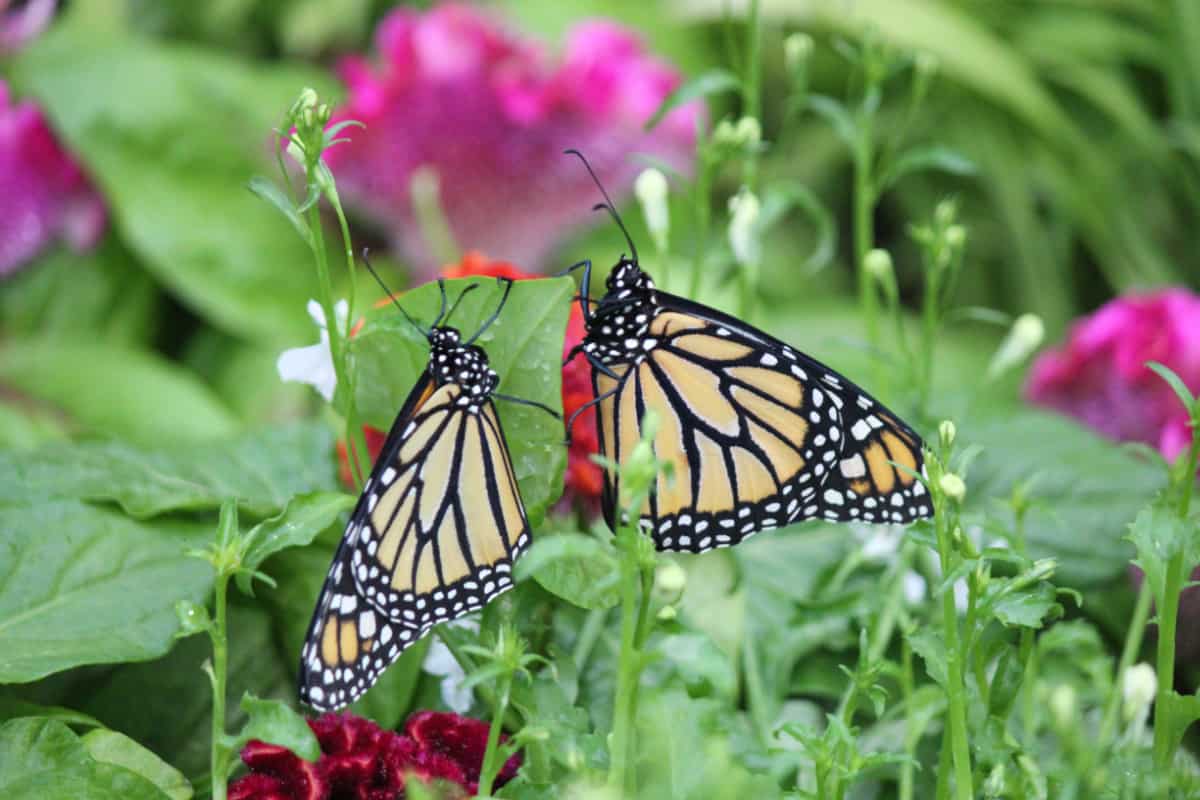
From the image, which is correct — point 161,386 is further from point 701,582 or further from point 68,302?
point 701,582

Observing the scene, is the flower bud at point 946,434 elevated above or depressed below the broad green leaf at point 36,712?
above

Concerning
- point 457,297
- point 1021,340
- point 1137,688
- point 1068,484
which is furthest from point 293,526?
point 1068,484

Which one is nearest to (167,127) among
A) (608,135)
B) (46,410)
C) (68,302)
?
(68,302)

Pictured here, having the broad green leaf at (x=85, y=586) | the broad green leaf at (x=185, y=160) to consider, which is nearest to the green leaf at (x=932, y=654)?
the broad green leaf at (x=85, y=586)

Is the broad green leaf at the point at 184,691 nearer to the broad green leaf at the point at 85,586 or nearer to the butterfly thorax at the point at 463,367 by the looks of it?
the broad green leaf at the point at 85,586

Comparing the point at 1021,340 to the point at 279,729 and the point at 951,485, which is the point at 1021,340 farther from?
the point at 279,729

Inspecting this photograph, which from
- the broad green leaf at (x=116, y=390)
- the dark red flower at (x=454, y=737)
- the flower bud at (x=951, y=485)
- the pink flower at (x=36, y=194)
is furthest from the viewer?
the pink flower at (x=36, y=194)

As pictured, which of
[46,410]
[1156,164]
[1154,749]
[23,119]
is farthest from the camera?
[1156,164]
